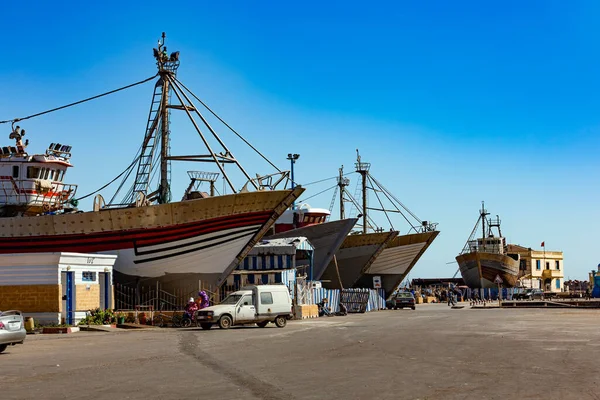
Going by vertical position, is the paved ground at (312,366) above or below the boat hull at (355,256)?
below

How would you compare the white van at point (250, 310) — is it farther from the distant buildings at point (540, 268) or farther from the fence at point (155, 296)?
the distant buildings at point (540, 268)

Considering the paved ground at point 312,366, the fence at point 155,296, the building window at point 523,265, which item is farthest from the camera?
the building window at point 523,265

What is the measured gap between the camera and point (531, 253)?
4035 inches

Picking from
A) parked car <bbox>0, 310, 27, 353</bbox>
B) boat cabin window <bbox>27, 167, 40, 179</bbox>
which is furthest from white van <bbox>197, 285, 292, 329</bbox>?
boat cabin window <bbox>27, 167, 40, 179</bbox>

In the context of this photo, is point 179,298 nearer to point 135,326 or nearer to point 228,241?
point 228,241

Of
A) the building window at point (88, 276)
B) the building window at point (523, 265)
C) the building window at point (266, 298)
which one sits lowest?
the building window at point (523, 265)

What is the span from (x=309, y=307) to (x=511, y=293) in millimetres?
45590

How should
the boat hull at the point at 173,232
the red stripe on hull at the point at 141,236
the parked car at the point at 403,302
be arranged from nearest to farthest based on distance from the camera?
the boat hull at the point at 173,232, the red stripe on hull at the point at 141,236, the parked car at the point at 403,302

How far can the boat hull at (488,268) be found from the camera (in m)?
80.0

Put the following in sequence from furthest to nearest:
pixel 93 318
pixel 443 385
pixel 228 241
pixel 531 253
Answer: pixel 531 253, pixel 228 241, pixel 93 318, pixel 443 385

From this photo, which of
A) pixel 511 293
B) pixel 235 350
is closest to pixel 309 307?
pixel 235 350

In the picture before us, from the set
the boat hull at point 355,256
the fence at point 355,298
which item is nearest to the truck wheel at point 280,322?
the fence at point 355,298

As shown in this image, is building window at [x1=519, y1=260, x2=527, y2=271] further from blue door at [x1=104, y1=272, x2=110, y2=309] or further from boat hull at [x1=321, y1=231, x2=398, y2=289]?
blue door at [x1=104, y1=272, x2=110, y2=309]

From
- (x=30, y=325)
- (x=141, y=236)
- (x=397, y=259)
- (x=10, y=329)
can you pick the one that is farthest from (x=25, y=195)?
(x=397, y=259)
